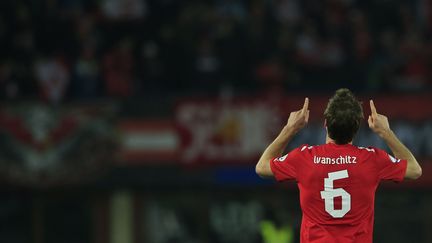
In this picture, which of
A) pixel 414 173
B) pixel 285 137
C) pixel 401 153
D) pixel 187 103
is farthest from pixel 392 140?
pixel 187 103

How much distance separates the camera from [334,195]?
654 centimetres

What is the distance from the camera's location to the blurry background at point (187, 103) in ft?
59.3

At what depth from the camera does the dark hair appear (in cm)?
638

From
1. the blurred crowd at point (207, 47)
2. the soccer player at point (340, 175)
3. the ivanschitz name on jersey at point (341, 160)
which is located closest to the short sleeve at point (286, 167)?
the soccer player at point (340, 175)

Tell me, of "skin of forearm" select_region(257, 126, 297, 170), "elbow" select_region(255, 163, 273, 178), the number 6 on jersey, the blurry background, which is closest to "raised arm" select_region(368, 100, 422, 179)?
the number 6 on jersey

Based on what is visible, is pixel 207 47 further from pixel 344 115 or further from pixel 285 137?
pixel 344 115

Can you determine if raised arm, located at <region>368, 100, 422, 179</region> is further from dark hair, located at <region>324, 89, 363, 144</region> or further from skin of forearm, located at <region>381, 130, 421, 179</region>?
dark hair, located at <region>324, 89, 363, 144</region>

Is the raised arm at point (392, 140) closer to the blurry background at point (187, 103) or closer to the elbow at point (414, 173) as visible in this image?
the elbow at point (414, 173)

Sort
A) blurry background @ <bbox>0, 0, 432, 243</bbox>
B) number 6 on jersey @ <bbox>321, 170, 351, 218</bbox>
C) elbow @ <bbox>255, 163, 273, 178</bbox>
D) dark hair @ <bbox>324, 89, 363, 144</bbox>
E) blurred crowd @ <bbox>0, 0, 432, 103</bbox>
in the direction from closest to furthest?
dark hair @ <bbox>324, 89, 363, 144</bbox>, number 6 on jersey @ <bbox>321, 170, 351, 218</bbox>, elbow @ <bbox>255, 163, 273, 178</bbox>, blurred crowd @ <bbox>0, 0, 432, 103</bbox>, blurry background @ <bbox>0, 0, 432, 243</bbox>

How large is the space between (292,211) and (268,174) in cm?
1249

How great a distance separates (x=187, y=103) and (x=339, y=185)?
12.2 metres

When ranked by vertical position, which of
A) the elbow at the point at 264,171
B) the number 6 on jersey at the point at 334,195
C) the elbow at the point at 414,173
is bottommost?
the number 6 on jersey at the point at 334,195

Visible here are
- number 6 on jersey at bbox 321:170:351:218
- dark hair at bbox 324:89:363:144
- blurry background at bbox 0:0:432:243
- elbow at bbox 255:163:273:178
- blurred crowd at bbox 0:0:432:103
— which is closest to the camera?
dark hair at bbox 324:89:363:144

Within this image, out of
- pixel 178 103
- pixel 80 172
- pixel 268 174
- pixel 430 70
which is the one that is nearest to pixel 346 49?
pixel 430 70
